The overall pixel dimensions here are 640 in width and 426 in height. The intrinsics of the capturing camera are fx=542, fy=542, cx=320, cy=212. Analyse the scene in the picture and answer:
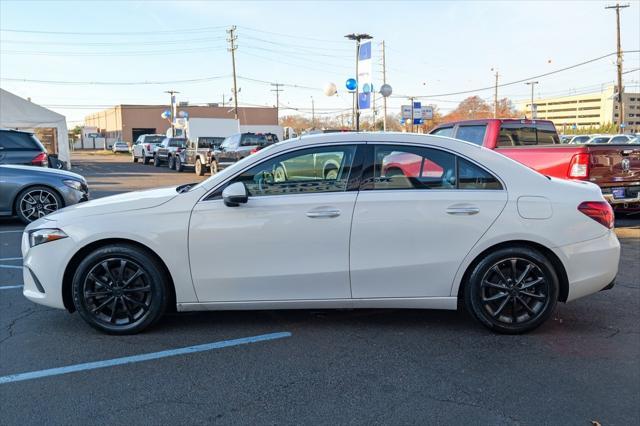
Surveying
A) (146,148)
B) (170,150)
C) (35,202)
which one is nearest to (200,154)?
(170,150)

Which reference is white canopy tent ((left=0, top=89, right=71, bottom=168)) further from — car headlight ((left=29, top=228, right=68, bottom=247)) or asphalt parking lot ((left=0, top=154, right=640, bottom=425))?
asphalt parking lot ((left=0, top=154, right=640, bottom=425))

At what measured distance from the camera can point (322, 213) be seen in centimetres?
416

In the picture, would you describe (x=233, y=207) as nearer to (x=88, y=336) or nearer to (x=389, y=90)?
(x=88, y=336)

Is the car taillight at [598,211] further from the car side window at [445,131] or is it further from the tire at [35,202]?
the tire at [35,202]

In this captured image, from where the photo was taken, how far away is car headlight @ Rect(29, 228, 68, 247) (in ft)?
13.9

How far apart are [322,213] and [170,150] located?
26742 millimetres

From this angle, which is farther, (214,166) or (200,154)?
(200,154)

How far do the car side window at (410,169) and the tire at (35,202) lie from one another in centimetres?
708

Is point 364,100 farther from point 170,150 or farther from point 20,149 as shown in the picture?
point 20,149

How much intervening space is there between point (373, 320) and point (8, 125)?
85.0 feet

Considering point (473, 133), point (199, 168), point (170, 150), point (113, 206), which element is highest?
point (170, 150)

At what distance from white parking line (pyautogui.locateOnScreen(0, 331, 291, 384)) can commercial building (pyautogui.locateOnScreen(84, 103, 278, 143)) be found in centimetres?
7615

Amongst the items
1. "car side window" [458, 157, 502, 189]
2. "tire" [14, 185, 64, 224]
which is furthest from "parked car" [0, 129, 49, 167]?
"car side window" [458, 157, 502, 189]

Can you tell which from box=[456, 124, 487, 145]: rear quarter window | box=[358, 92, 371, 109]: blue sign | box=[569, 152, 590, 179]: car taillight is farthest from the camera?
box=[358, 92, 371, 109]: blue sign
